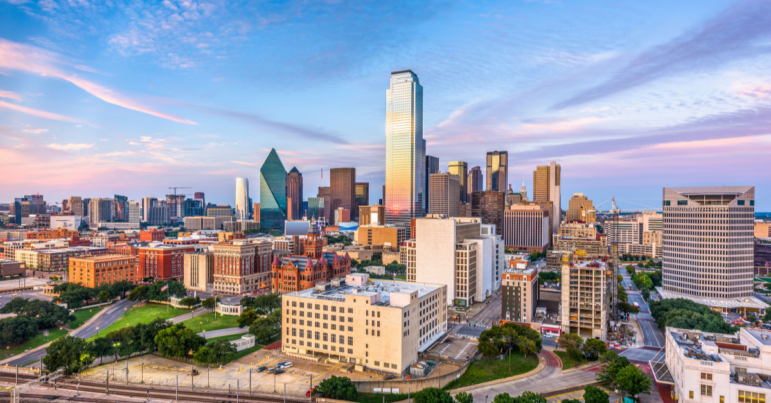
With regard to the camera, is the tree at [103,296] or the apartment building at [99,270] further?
the apartment building at [99,270]

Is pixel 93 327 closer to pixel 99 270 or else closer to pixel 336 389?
pixel 99 270

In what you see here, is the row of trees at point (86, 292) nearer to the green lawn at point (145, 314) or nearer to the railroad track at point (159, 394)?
the green lawn at point (145, 314)

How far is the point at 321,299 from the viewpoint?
3568 inches

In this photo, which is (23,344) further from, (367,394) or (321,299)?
(367,394)

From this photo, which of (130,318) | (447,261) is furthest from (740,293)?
(130,318)

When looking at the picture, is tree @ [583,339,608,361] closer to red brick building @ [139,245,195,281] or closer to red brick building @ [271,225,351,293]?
red brick building @ [271,225,351,293]

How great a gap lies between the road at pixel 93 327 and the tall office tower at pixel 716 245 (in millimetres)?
183365

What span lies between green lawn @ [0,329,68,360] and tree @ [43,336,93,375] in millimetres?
26061

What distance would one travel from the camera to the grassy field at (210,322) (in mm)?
117062

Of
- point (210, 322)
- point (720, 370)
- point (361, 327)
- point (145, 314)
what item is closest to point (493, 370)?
point (361, 327)

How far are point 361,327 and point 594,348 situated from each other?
51986 millimetres

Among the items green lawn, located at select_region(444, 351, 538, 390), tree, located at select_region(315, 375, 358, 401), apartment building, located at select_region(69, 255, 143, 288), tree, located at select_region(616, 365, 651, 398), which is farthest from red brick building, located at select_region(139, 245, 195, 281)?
tree, located at select_region(616, 365, 651, 398)

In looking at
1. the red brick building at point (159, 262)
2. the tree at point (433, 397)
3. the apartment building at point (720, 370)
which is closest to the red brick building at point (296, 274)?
the red brick building at point (159, 262)

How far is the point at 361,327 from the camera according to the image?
8550 cm
